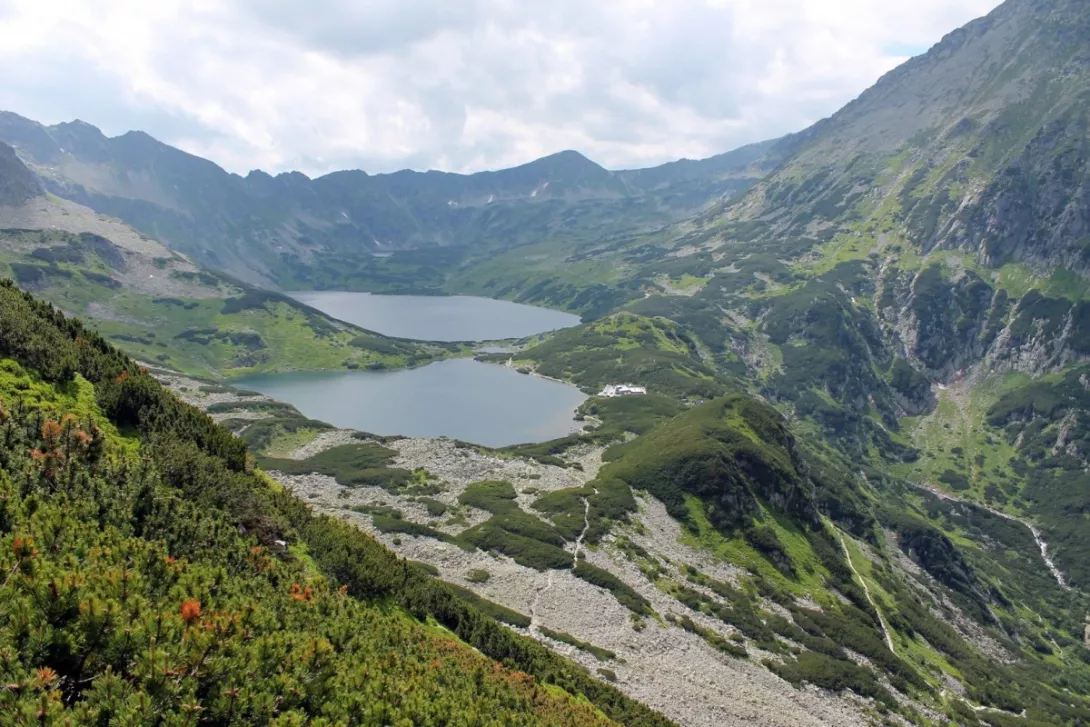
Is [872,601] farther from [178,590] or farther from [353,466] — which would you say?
[178,590]

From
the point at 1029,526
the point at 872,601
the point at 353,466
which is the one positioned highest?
the point at 353,466

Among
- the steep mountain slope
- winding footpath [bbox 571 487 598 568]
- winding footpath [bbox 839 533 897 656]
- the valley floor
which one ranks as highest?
the steep mountain slope

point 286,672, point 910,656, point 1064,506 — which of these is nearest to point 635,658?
point 910,656

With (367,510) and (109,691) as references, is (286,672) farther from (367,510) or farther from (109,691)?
(367,510)

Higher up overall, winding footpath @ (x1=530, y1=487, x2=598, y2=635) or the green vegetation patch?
the green vegetation patch

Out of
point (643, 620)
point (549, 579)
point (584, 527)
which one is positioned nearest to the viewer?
point (643, 620)

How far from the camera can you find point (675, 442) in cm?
10444

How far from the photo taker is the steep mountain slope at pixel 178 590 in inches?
389

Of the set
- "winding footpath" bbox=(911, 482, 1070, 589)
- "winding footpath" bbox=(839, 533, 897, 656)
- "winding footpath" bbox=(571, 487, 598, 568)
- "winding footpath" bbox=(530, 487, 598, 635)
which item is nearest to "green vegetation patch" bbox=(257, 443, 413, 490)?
"winding footpath" bbox=(571, 487, 598, 568)

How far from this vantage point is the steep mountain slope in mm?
9883

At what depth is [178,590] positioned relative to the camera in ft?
42.5

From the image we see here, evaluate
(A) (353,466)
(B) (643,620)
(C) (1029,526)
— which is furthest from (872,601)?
(C) (1029,526)

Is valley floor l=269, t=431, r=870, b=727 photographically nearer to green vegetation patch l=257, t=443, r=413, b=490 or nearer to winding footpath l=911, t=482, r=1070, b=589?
green vegetation patch l=257, t=443, r=413, b=490

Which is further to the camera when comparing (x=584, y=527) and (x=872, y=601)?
(x=872, y=601)
